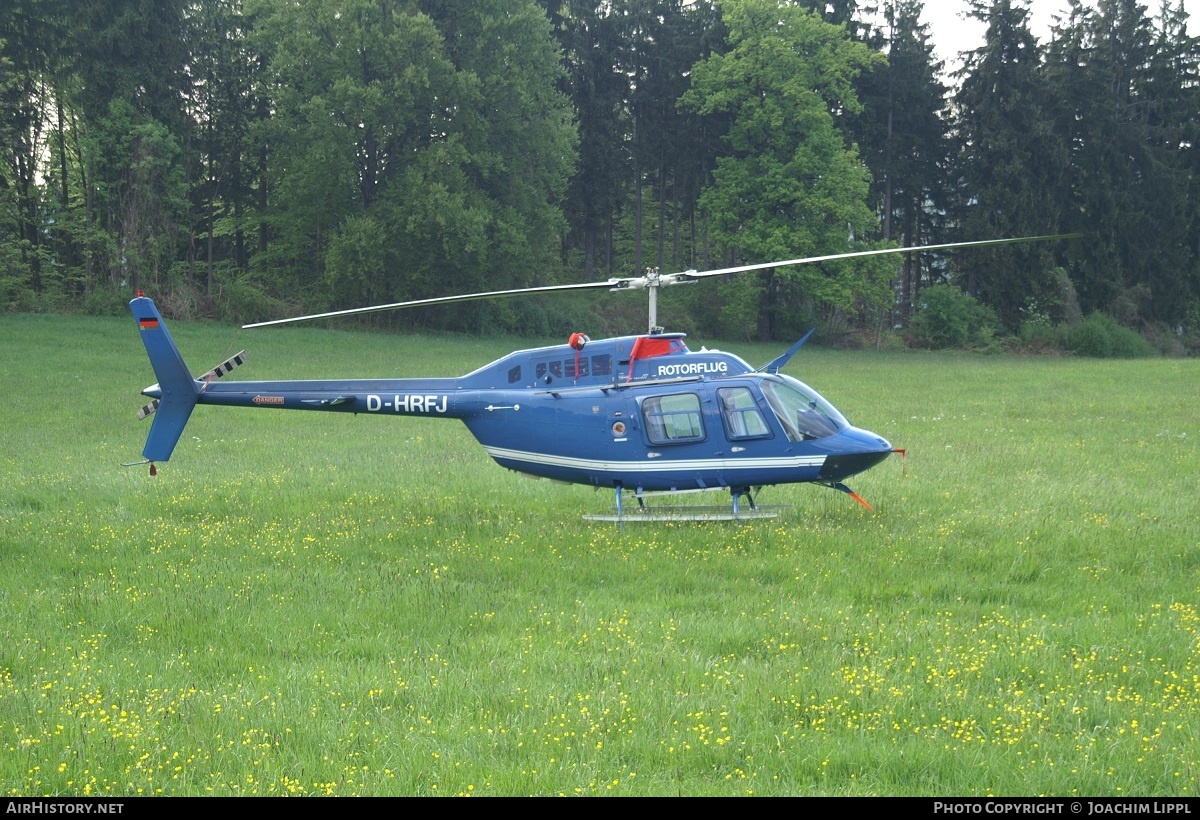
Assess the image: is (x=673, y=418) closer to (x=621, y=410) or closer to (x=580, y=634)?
(x=621, y=410)

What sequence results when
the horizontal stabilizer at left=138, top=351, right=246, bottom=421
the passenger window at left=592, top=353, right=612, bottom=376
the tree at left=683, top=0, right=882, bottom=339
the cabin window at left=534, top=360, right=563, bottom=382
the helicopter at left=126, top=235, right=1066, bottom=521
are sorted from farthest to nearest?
the tree at left=683, top=0, right=882, bottom=339 → the cabin window at left=534, top=360, right=563, bottom=382 → the passenger window at left=592, top=353, right=612, bottom=376 → the helicopter at left=126, top=235, right=1066, bottom=521 → the horizontal stabilizer at left=138, top=351, right=246, bottom=421

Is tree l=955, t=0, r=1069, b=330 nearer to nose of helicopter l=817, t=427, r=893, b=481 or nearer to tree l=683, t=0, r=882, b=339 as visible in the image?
tree l=683, t=0, r=882, b=339

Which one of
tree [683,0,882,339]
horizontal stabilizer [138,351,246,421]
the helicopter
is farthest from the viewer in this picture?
tree [683,0,882,339]

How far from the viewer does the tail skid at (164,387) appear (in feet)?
43.5

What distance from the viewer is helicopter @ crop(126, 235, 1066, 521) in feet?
42.3

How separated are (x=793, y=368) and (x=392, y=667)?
34.8 m

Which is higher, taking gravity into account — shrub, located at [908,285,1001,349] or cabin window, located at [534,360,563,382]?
shrub, located at [908,285,1001,349]

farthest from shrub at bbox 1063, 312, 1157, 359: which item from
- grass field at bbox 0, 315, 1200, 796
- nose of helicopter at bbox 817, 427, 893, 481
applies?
nose of helicopter at bbox 817, 427, 893, 481

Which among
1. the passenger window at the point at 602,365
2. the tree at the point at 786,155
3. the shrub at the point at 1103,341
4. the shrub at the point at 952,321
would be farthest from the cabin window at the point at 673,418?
the shrub at the point at 1103,341

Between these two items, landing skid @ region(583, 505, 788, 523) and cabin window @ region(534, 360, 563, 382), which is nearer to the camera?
landing skid @ region(583, 505, 788, 523)

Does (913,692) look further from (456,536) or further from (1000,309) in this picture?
(1000,309)

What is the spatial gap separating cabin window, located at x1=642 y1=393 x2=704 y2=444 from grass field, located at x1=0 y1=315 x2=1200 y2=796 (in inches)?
44.4

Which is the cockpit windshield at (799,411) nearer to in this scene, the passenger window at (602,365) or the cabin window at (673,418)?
the cabin window at (673,418)

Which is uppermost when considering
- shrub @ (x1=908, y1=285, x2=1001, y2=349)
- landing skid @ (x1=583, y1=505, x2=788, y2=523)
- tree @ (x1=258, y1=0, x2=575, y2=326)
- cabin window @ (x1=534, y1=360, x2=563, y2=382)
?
tree @ (x1=258, y1=0, x2=575, y2=326)
